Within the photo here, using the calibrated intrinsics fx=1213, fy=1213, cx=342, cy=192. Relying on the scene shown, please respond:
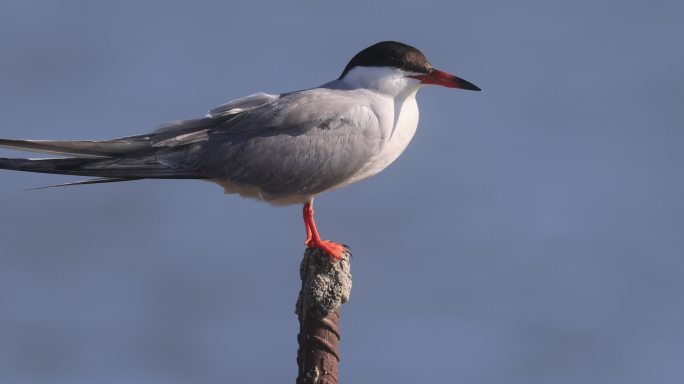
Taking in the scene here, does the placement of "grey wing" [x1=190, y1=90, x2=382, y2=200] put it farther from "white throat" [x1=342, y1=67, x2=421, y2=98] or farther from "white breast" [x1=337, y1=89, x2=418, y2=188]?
"white throat" [x1=342, y1=67, x2=421, y2=98]

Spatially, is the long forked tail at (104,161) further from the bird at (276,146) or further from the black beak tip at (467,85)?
the black beak tip at (467,85)

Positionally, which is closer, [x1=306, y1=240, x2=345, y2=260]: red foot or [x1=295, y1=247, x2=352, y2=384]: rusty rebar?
[x1=295, y1=247, x2=352, y2=384]: rusty rebar

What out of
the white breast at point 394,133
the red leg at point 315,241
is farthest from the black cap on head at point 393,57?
the red leg at point 315,241

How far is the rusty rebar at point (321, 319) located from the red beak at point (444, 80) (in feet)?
5.96

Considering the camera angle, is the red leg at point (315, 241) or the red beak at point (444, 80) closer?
the red leg at point (315, 241)

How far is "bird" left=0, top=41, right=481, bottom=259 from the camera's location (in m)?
7.64

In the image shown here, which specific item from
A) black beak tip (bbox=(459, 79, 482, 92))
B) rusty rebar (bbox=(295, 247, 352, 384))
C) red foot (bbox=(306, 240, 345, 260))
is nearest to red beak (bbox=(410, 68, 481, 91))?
black beak tip (bbox=(459, 79, 482, 92))

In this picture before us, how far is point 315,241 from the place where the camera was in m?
7.48

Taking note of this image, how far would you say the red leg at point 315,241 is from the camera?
6.95m

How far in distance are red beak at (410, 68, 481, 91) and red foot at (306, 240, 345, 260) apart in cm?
139

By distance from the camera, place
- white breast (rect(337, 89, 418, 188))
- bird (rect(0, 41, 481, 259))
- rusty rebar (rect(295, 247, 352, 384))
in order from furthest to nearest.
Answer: white breast (rect(337, 89, 418, 188)) < bird (rect(0, 41, 481, 259)) < rusty rebar (rect(295, 247, 352, 384))

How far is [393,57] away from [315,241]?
1.39 meters

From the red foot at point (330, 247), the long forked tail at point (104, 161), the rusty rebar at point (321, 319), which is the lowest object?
the rusty rebar at point (321, 319)

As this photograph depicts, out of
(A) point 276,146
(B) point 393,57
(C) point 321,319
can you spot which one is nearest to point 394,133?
(B) point 393,57
